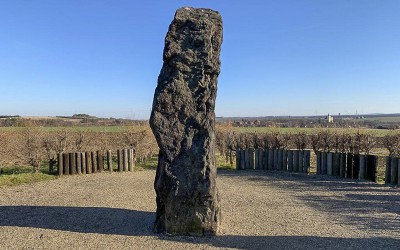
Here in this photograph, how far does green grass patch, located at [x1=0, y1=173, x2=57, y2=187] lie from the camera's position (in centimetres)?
1262

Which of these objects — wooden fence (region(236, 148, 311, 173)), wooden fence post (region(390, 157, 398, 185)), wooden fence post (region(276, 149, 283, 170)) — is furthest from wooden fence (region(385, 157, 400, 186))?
wooden fence post (region(276, 149, 283, 170))

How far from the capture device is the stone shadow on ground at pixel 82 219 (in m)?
7.45

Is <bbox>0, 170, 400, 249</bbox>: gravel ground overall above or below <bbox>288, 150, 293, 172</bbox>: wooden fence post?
below

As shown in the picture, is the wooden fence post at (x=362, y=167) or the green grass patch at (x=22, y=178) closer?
the green grass patch at (x=22, y=178)

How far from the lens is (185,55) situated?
734cm

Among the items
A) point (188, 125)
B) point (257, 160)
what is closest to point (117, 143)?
point (257, 160)

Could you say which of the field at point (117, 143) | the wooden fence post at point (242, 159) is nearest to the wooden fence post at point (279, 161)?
the wooden fence post at point (242, 159)

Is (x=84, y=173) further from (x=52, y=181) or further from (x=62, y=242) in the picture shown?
(x=62, y=242)

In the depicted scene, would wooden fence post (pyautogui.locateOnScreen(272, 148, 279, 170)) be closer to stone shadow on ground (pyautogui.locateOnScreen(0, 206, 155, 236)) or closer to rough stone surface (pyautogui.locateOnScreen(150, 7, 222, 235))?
stone shadow on ground (pyautogui.locateOnScreen(0, 206, 155, 236))

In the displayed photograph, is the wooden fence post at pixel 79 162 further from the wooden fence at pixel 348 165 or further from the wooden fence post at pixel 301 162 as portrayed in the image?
the wooden fence at pixel 348 165

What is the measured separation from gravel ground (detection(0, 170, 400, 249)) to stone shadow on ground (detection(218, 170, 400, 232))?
25 millimetres

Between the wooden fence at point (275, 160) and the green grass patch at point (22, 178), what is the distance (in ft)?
26.8

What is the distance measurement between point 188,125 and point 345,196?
6.28 m

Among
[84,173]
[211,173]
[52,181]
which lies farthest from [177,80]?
[84,173]
